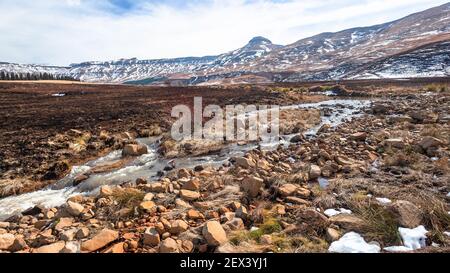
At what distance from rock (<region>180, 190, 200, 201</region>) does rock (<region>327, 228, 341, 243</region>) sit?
355 centimetres

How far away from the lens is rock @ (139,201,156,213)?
7.00 meters

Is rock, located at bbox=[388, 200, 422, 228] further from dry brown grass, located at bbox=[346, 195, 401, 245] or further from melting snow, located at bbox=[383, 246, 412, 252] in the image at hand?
melting snow, located at bbox=[383, 246, 412, 252]

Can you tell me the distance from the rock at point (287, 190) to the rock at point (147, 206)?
120 inches

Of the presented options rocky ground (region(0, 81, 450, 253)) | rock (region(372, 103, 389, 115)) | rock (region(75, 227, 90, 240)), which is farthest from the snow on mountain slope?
rock (region(75, 227, 90, 240))

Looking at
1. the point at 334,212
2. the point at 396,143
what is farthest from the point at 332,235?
the point at 396,143

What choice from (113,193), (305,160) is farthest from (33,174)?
(305,160)

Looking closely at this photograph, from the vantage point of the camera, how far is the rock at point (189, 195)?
7.72 m

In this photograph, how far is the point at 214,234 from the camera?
532cm

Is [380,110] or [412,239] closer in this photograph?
[412,239]

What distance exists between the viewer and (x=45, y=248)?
5.42 meters

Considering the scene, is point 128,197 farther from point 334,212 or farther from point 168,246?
point 334,212

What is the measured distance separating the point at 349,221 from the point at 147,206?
14.3 feet
